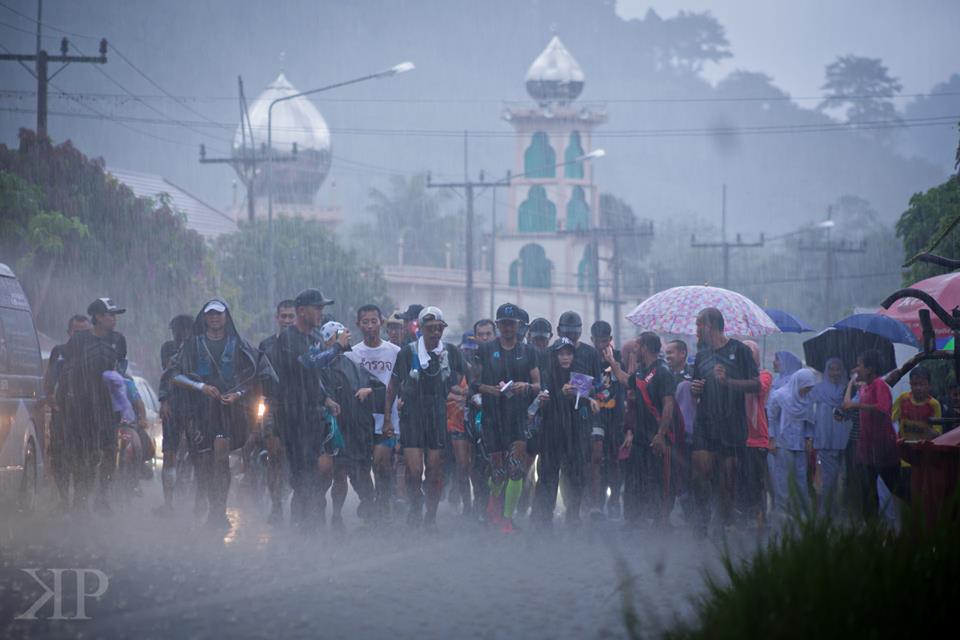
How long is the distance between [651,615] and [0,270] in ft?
30.5

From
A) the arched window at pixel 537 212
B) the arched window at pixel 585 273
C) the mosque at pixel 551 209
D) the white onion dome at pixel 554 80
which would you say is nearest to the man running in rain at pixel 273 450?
the mosque at pixel 551 209

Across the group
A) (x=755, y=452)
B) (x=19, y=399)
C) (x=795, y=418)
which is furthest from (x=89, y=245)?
(x=755, y=452)

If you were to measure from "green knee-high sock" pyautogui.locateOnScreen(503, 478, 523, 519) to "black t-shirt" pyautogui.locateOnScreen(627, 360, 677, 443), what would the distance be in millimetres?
1268

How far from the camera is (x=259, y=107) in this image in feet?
285

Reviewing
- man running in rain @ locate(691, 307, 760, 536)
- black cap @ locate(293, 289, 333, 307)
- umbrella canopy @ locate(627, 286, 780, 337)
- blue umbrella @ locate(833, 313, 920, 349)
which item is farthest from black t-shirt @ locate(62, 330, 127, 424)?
blue umbrella @ locate(833, 313, 920, 349)

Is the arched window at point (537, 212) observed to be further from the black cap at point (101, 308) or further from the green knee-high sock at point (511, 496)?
the green knee-high sock at point (511, 496)

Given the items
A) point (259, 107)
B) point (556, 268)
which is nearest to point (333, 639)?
point (556, 268)

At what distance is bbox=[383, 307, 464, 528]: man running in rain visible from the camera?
38.1 feet

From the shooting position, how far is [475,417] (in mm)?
13023

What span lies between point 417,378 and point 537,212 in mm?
71360

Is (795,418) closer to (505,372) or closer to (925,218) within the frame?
(505,372)

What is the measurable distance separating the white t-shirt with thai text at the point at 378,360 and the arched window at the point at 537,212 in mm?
70431

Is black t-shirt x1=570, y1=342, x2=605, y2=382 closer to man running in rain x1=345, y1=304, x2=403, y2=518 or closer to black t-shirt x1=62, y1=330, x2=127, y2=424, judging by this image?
man running in rain x1=345, y1=304, x2=403, y2=518

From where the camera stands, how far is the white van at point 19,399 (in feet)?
37.8
